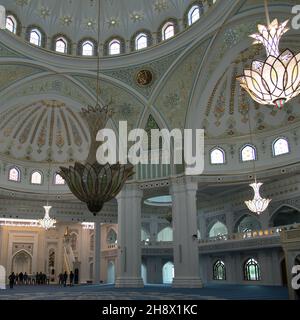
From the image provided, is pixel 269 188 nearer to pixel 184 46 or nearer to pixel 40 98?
pixel 184 46

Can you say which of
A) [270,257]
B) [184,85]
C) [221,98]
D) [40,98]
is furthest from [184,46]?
[270,257]

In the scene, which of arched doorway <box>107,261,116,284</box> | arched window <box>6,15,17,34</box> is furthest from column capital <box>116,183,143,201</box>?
arched doorway <box>107,261,116,284</box>

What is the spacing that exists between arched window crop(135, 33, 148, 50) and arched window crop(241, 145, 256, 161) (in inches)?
225

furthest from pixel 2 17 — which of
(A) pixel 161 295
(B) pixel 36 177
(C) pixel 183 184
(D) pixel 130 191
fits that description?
(A) pixel 161 295

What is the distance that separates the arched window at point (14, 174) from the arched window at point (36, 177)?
0.68 metres

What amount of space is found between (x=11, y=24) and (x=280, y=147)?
35.6ft

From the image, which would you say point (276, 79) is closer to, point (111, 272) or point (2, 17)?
point (2, 17)

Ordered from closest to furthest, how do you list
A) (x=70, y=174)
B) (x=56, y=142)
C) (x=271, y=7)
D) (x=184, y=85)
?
(x=70, y=174) → (x=271, y=7) → (x=184, y=85) → (x=56, y=142)

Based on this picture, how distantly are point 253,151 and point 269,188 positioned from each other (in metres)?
1.96

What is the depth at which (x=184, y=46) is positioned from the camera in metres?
13.8

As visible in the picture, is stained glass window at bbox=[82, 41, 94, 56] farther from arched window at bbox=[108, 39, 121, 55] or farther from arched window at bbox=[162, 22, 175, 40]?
arched window at bbox=[162, 22, 175, 40]

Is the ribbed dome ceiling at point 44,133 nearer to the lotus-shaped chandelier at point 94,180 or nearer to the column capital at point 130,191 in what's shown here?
the column capital at point 130,191

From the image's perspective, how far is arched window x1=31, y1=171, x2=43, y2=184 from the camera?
59.6ft

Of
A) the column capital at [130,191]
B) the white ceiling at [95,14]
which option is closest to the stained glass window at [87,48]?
the white ceiling at [95,14]
